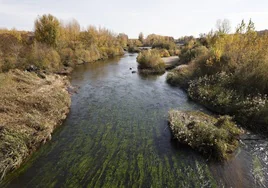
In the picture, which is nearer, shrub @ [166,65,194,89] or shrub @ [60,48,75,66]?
shrub @ [166,65,194,89]

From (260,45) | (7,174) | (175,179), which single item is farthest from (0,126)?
(260,45)

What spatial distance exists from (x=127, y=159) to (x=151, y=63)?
2673 cm

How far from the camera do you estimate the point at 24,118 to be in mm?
10430

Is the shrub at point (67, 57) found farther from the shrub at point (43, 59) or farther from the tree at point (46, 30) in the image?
the shrub at point (43, 59)

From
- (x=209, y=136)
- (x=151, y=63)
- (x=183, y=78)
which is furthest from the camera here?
(x=151, y=63)

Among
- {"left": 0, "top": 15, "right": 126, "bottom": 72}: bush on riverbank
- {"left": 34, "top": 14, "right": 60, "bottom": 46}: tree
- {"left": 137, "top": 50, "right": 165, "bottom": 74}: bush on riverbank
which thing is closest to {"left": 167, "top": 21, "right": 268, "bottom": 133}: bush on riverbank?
{"left": 137, "top": 50, "right": 165, "bottom": 74}: bush on riverbank

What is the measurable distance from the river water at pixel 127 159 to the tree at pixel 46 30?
1059 inches

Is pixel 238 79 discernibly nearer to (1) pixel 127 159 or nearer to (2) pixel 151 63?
(1) pixel 127 159

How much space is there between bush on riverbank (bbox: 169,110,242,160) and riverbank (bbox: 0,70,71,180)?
775 cm

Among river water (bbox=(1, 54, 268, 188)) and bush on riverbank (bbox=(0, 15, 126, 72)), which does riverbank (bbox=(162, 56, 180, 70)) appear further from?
river water (bbox=(1, 54, 268, 188))

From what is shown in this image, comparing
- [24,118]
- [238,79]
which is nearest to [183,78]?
[238,79]

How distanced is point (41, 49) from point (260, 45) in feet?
97.1

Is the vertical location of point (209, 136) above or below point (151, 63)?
below

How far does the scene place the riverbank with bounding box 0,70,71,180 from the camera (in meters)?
8.44
